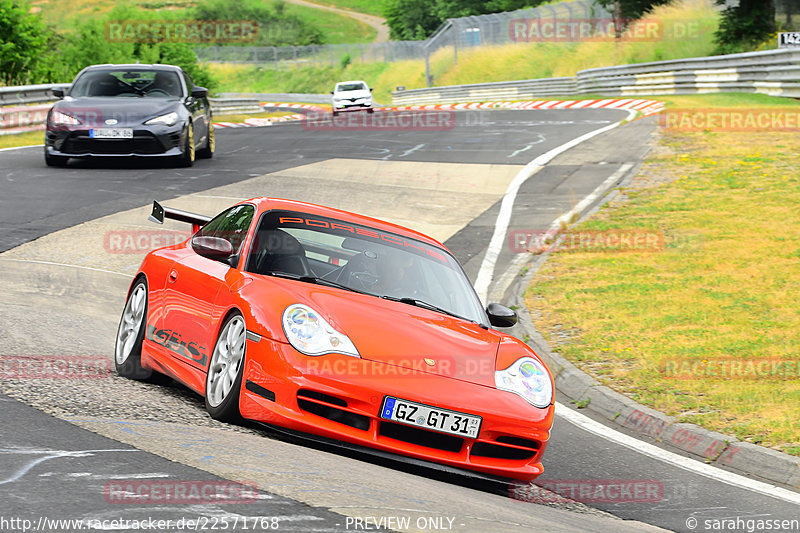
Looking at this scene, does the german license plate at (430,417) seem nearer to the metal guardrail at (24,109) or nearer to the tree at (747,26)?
the metal guardrail at (24,109)

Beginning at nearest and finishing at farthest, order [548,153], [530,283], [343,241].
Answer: [343,241] < [530,283] < [548,153]

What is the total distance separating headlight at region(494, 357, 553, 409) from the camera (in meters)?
5.67

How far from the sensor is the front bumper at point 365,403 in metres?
5.21

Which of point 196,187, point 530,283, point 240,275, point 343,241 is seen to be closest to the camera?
point 240,275

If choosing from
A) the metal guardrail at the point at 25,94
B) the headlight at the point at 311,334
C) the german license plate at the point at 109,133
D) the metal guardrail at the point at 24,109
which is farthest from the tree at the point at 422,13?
the headlight at the point at 311,334

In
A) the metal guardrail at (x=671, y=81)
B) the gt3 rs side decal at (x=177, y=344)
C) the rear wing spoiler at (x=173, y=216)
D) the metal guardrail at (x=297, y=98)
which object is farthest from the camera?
the metal guardrail at (x=297, y=98)

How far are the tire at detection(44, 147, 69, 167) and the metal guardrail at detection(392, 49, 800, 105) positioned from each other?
62.3 feet

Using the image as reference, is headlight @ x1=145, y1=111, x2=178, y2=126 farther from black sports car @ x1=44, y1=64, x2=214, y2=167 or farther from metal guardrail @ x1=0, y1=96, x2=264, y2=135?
metal guardrail @ x1=0, y1=96, x2=264, y2=135


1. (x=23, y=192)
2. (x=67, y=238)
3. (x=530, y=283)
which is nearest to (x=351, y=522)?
(x=530, y=283)

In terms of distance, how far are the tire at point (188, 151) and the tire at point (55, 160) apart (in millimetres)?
2032

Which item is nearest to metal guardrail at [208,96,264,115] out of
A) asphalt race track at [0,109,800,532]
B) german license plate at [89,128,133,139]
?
asphalt race track at [0,109,800,532]

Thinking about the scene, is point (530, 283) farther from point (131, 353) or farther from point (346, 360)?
point (346, 360)

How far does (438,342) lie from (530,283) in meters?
6.33

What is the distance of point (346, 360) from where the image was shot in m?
5.30
